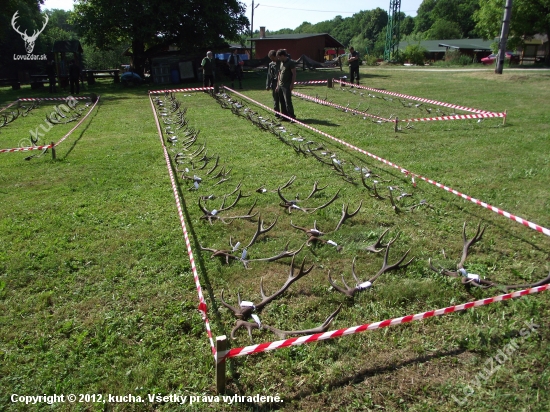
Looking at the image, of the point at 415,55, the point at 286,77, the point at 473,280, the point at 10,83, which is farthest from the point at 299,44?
the point at 473,280

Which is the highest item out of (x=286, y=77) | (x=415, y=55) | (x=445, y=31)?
(x=445, y=31)

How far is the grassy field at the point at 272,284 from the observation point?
3014mm

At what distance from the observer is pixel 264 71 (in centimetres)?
3691

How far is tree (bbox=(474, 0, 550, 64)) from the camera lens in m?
37.3

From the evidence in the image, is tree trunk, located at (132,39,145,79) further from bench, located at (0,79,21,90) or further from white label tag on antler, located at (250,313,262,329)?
white label tag on antler, located at (250,313,262,329)

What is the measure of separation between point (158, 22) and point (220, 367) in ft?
92.7

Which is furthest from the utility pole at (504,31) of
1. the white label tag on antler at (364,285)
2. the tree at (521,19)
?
the white label tag on antler at (364,285)

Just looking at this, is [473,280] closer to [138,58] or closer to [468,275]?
[468,275]

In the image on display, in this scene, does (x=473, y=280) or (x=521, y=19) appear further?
(x=521, y=19)

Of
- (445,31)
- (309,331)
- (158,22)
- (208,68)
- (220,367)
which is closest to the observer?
(220,367)

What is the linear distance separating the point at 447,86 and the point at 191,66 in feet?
51.7

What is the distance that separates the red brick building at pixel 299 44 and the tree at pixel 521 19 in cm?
1757

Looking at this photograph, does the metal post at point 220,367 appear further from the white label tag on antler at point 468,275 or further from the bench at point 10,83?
the bench at point 10,83

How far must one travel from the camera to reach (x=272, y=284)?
13.9ft
